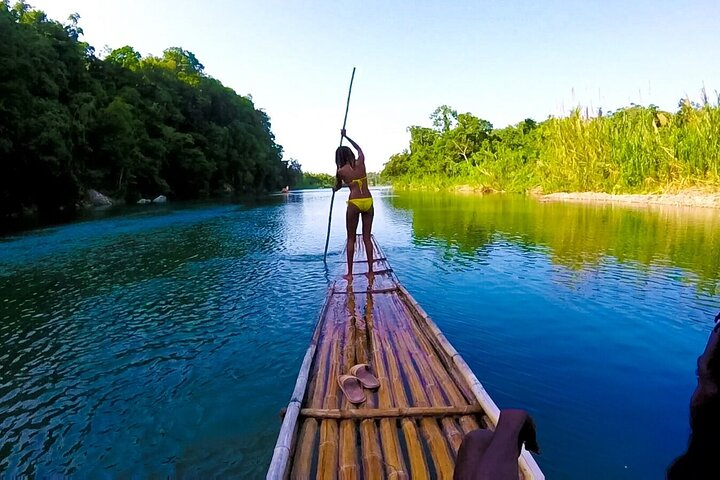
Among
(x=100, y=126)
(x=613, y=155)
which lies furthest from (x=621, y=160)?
(x=100, y=126)

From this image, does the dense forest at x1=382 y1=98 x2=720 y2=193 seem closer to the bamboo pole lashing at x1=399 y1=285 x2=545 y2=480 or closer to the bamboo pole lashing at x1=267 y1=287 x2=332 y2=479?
the bamboo pole lashing at x1=399 y1=285 x2=545 y2=480

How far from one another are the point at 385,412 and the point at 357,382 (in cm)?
56

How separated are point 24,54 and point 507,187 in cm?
4616

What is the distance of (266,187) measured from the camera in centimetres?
8562

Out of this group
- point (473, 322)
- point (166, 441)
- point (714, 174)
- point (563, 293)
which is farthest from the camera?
point (714, 174)

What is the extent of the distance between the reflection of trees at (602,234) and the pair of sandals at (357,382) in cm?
829

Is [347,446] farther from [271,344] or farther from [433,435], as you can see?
[271,344]

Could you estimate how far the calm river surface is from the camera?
3891 mm

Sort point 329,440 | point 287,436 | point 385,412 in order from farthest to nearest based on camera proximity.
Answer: point 385,412, point 329,440, point 287,436

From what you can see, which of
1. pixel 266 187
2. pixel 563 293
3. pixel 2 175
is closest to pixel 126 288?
pixel 563 293

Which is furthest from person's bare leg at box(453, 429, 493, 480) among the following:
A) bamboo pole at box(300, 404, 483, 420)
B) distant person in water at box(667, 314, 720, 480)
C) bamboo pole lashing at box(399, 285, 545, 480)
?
bamboo pole at box(300, 404, 483, 420)

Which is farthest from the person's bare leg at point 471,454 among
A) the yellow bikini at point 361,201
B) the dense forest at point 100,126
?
the dense forest at point 100,126

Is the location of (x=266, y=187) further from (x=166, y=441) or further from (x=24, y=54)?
(x=166, y=441)

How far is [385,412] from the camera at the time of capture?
3.33m
